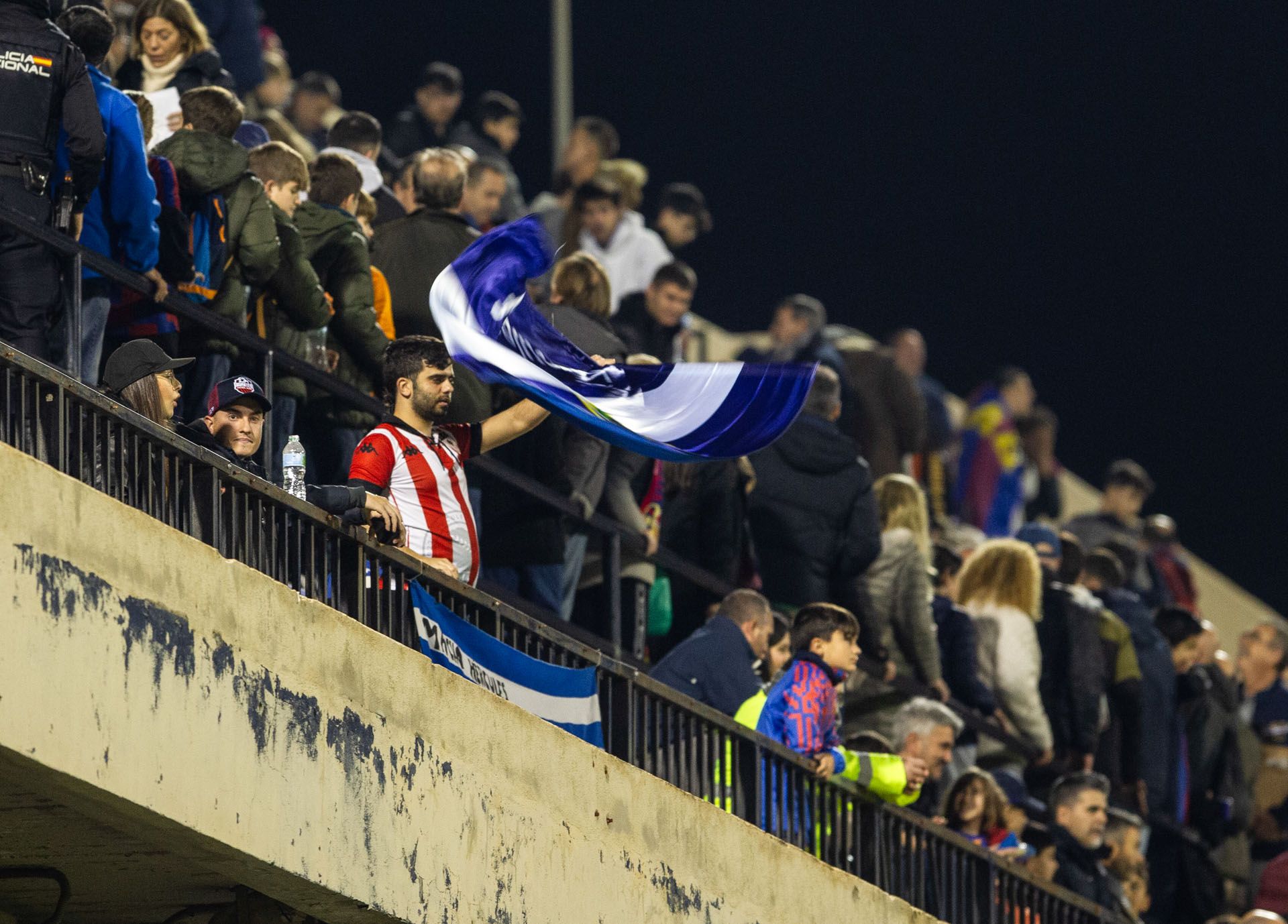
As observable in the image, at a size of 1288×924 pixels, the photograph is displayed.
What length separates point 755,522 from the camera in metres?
12.8

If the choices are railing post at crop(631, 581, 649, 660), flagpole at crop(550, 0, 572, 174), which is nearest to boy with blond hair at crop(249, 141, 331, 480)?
railing post at crop(631, 581, 649, 660)

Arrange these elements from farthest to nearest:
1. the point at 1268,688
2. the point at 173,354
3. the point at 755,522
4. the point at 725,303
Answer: the point at 725,303
the point at 1268,688
the point at 755,522
the point at 173,354

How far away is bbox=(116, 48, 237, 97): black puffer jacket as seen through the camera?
11.7 metres

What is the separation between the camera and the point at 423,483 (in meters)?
9.18

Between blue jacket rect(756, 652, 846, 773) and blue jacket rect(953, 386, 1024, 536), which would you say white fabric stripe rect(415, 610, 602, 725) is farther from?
blue jacket rect(953, 386, 1024, 536)

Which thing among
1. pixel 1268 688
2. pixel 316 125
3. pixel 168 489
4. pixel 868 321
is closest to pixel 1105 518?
pixel 1268 688

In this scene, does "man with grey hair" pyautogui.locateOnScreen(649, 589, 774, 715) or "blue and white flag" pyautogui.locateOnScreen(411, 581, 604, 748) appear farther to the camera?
"man with grey hair" pyautogui.locateOnScreen(649, 589, 774, 715)

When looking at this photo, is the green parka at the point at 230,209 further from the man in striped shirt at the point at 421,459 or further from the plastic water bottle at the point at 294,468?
the plastic water bottle at the point at 294,468

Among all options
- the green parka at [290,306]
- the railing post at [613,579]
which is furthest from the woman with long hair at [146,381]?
the railing post at [613,579]

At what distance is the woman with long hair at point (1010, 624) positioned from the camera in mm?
13836

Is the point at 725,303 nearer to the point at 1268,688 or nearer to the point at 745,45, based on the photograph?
the point at 745,45

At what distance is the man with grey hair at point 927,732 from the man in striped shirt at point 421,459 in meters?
3.21

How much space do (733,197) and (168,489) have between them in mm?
17953

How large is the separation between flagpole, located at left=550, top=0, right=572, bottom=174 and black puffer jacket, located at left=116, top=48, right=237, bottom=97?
39.7 feet
